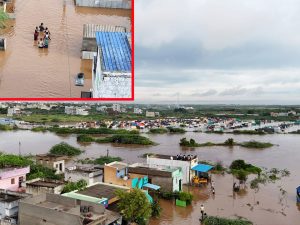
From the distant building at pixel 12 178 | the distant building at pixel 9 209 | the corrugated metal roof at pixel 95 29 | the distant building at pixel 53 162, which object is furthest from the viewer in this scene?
the distant building at pixel 53 162

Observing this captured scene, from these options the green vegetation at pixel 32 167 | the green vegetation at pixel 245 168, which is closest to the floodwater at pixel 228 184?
the green vegetation at pixel 245 168

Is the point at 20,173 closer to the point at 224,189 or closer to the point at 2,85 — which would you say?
the point at 224,189

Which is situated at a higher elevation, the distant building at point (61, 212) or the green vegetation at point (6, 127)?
the distant building at point (61, 212)

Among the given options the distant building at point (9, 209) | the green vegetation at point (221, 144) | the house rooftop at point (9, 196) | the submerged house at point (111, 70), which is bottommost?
the green vegetation at point (221, 144)

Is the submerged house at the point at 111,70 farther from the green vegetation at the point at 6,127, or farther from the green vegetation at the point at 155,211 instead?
the green vegetation at the point at 6,127

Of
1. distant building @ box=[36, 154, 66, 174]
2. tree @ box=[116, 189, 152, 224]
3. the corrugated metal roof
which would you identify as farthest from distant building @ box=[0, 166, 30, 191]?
the corrugated metal roof

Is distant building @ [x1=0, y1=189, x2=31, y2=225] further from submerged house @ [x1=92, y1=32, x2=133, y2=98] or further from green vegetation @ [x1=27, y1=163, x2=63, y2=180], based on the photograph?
submerged house @ [x1=92, y1=32, x2=133, y2=98]
